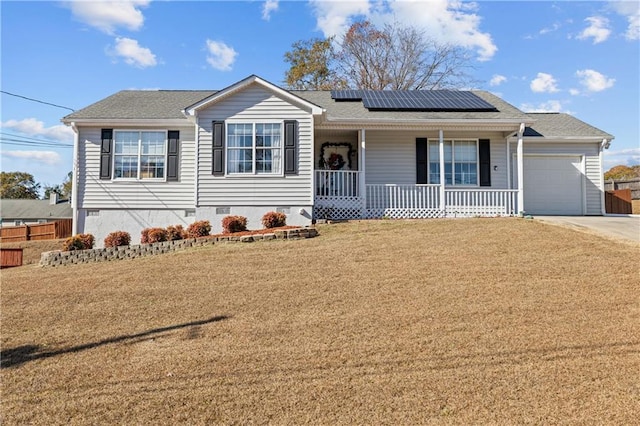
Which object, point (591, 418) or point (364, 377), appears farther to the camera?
point (364, 377)

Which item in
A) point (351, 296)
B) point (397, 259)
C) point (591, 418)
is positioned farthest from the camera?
point (397, 259)

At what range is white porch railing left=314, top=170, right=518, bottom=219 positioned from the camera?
12828 mm

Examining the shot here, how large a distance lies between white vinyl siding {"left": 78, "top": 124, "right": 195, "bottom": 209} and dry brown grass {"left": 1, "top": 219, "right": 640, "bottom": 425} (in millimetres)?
4409

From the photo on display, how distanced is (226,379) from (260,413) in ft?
2.36

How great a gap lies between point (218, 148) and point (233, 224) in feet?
7.87

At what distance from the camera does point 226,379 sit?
407cm

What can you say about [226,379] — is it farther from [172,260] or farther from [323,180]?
[323,180]

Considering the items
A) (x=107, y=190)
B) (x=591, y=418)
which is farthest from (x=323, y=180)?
(x=591, y=418)

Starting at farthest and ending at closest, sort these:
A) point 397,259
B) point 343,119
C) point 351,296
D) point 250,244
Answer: point 343,119
point 250,244
point 397,259
point 351,296

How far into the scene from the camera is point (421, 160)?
13891 millimetres

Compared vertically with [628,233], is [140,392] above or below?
below

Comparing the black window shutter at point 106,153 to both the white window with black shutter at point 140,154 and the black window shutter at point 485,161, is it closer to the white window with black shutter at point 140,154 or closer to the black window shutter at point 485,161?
the white window with black shutter at point 140,154

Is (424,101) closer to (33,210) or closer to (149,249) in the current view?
(149,249)

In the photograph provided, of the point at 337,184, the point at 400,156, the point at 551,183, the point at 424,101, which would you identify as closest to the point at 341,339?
the point at 337,184
